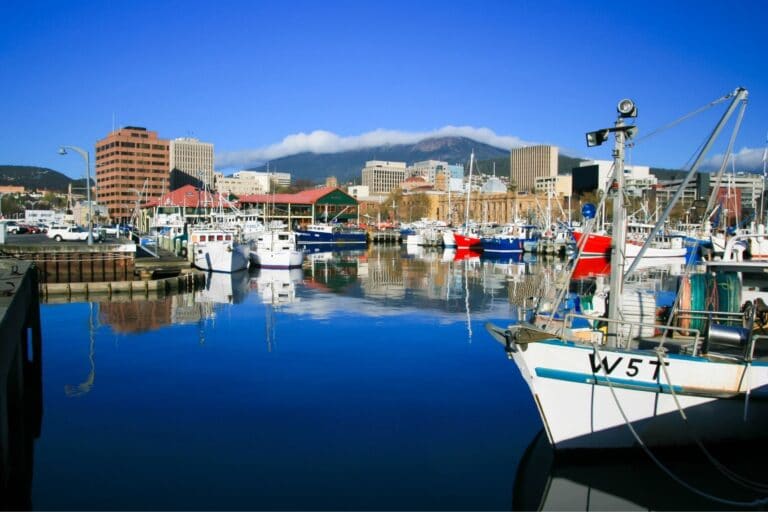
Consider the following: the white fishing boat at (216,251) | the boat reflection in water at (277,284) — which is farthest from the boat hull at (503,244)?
the white fishing boat at (216,251)

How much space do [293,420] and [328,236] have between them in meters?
94.2

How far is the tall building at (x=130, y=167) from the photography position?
177 meters

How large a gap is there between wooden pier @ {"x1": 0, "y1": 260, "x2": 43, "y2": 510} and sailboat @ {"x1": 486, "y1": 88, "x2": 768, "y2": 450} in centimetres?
940

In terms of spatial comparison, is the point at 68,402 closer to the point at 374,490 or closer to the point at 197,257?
the point at 374,490

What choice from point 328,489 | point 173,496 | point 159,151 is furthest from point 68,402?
point 159,151

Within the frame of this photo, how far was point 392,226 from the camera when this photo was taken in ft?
488

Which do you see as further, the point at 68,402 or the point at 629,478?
the point at 68,402

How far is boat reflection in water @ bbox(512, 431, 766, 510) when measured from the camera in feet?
39.0

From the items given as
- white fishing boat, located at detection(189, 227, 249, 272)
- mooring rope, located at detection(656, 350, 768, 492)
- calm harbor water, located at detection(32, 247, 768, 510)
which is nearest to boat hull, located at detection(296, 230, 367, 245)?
white fishing boat, located at detection(189, 227, 249, 272)

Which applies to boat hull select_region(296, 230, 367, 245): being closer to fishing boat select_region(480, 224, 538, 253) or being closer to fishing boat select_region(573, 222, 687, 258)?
fishing boat select_region(480, 224, 538, 253)

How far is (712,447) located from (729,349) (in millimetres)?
2226

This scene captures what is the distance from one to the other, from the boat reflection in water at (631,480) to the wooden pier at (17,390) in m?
9.03

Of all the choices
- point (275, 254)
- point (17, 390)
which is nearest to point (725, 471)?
point (17, 390)

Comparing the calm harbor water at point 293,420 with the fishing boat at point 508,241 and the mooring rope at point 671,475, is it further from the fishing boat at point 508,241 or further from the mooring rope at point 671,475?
the fishing boat at point 508,241
